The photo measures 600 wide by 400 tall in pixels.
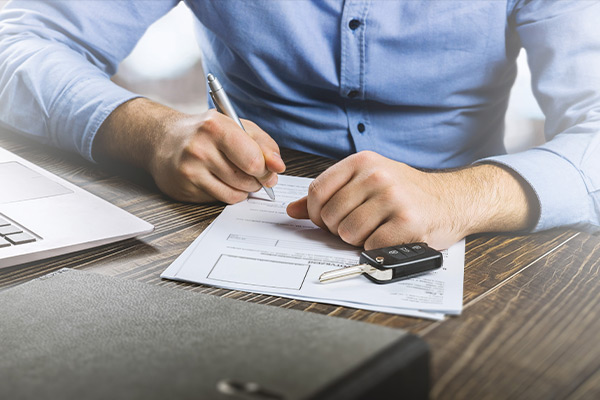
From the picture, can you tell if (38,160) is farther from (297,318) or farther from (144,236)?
(297,318)

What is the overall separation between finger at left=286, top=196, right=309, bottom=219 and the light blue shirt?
0.35 m

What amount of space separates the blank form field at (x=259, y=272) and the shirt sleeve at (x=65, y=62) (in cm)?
40

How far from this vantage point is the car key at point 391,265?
523 mm

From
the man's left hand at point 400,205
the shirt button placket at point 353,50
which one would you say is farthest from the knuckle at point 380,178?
the shirt button placket at point 353,50

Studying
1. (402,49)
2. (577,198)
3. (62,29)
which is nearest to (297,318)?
(577,198)

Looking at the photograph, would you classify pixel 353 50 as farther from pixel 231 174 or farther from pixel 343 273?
pixel 343 273

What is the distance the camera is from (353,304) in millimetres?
487

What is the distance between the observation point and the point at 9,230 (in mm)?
A: 558

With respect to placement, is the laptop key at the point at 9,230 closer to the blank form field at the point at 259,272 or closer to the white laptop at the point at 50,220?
the white laptop at the point at 50,220

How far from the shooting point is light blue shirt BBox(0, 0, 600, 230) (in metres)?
0.93

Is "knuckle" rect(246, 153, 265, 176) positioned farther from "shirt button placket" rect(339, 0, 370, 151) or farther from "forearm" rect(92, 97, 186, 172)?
"shirt button placket" rect(339, 0, 370, 151)

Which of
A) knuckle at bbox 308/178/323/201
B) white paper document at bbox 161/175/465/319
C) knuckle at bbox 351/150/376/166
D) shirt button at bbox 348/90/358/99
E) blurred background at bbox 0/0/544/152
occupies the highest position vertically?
knuckle at bbox 351/150/376/166

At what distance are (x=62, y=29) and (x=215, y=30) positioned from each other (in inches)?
10.9

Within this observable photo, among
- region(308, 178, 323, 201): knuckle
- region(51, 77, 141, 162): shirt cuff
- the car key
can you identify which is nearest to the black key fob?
the car key
